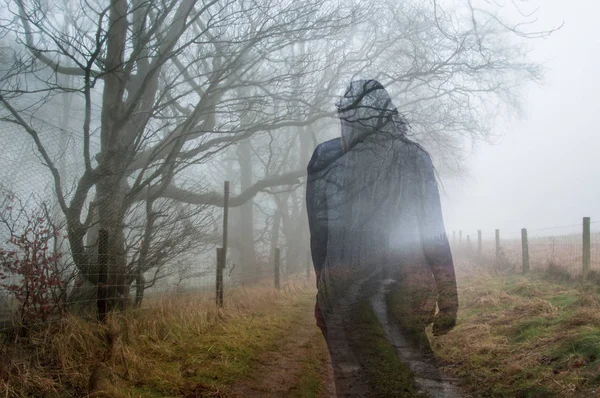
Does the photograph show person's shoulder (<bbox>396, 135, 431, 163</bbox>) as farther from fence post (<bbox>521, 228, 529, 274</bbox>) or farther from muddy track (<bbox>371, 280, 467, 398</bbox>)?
fence post (<bbox>521, 228, 529, 274</bbox>)

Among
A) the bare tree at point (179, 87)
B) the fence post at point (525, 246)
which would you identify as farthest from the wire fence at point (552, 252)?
the bare tree at point (179, 87)

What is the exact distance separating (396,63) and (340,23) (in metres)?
1.72

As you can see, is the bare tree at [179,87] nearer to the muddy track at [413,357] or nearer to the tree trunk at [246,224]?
the tree trunk at [246,224]

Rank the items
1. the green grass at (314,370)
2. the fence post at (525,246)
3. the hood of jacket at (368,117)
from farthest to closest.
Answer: the fence post at (525,246) → the green grass at (314,370) → the hood of jacket at (368,117)

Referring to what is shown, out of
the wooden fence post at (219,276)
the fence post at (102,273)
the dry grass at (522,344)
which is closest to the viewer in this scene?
the dry grass at (522,344)

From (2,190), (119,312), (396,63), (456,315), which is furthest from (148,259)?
(456,315)

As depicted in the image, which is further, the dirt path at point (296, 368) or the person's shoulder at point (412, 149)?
the dirt path at point (296, 368)

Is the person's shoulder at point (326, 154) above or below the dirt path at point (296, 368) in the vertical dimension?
above

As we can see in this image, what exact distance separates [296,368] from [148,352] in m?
2.35

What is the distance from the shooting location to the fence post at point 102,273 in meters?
5.87

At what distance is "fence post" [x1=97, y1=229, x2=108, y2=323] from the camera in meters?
5.87

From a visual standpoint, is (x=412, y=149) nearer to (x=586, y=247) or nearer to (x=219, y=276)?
(x=219, y=276)

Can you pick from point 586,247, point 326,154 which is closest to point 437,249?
point 326,154

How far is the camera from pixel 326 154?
2137 millimetres
